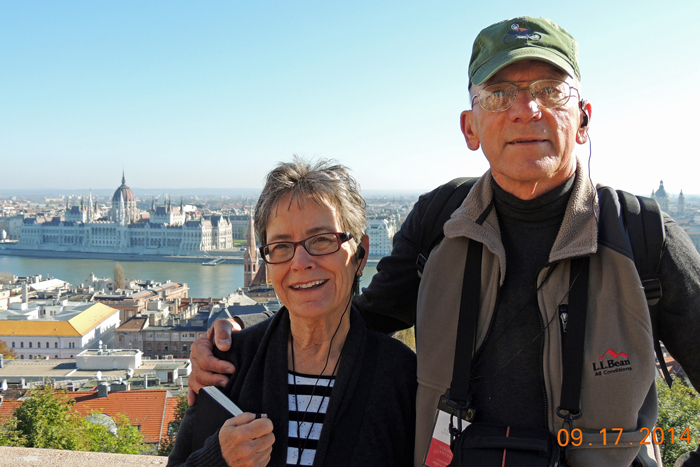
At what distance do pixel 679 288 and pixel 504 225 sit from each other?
170 mm

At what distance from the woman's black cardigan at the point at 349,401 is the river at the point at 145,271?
17.2m

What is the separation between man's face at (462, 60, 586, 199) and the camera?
576 millimetres

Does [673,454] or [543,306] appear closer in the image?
[543,306]

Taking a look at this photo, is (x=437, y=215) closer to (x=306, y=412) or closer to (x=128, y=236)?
(x=306, y=412)

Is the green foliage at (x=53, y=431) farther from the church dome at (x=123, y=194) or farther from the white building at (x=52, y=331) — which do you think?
the church dome at (x=123, y=194)

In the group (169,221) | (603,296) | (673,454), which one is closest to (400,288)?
(603,296)

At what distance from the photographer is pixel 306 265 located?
2.13 ft

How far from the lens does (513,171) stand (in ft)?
1.91

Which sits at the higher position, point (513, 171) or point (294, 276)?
point (513, 171)

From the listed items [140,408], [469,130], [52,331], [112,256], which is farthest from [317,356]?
[112,256]

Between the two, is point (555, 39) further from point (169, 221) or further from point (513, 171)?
point (169, 221)

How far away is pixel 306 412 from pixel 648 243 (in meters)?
0.38

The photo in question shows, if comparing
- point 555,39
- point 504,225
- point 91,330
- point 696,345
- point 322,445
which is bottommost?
point 91,330

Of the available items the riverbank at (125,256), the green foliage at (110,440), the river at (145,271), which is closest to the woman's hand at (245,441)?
the green foliage at (110,440)
